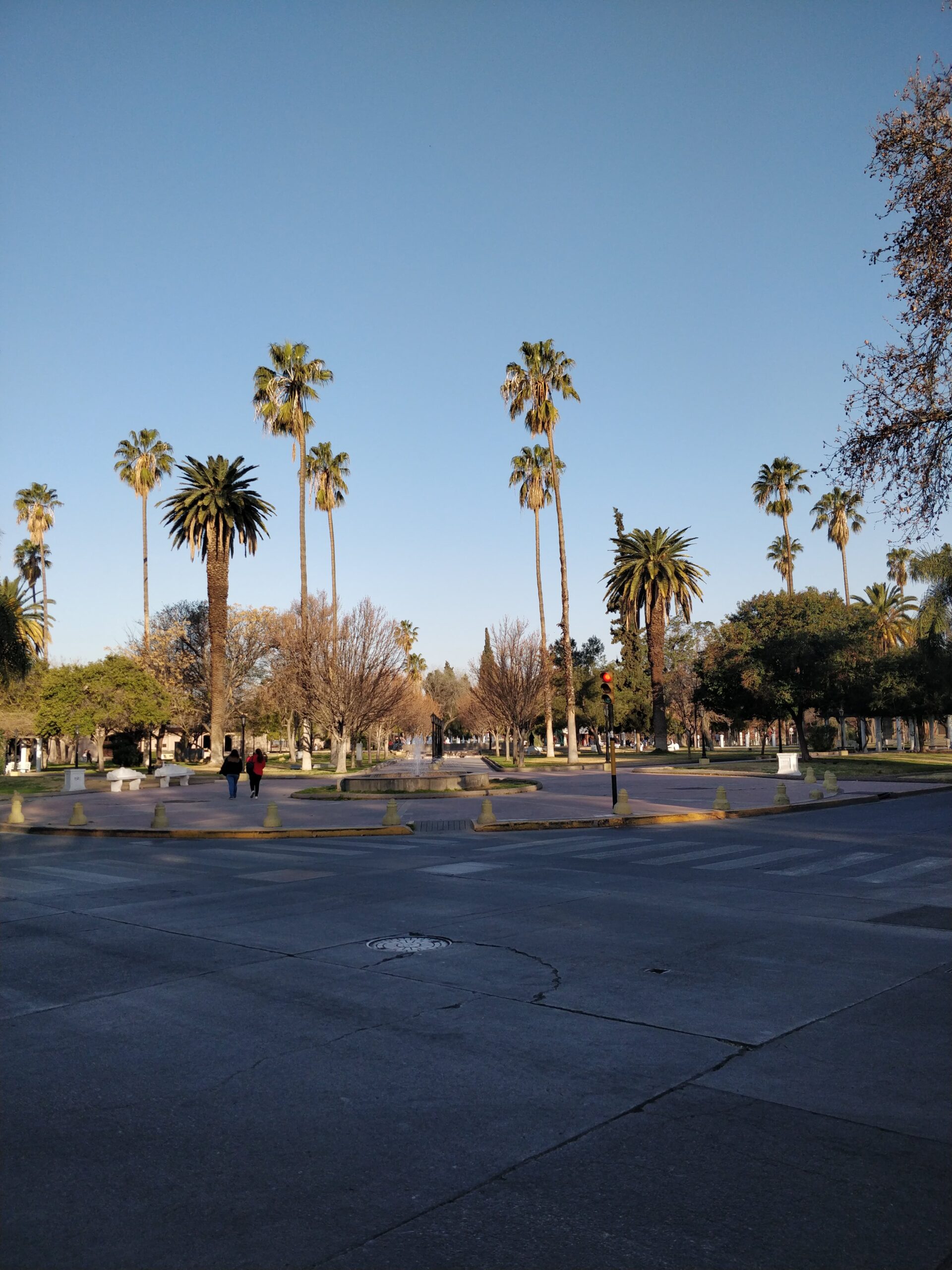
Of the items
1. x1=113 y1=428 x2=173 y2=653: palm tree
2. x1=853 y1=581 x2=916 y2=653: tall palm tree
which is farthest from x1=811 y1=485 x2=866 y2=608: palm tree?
x1=113 y1=428 x2=173 y2=653: palm tree

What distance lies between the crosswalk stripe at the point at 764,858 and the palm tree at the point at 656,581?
52.8 m

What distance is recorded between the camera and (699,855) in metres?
15.6

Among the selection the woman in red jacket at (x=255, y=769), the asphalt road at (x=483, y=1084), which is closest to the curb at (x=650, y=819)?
the asphalt road at (x=483, y=1084)

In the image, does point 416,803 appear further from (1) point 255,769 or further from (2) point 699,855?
(2) point 699,855

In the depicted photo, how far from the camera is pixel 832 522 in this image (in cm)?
7781

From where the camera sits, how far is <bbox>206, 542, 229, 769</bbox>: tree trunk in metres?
53.5

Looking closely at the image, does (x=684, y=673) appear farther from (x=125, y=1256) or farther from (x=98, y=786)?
(x=125, y=1256)

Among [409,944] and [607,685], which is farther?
[607,685]

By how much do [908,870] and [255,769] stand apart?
2150 cm

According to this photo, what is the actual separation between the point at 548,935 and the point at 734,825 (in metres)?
12.4

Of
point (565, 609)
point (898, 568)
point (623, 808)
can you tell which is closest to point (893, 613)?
point (898, 568)

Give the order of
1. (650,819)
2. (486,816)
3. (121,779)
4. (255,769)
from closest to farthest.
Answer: (486,816), (650,819), (255,769), (121,779)

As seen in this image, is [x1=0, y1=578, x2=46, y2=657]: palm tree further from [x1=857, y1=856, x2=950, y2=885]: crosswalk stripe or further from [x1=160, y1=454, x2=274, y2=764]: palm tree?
[x1=857, y1=856, x2=950, y2=885]: crosswalk stripe

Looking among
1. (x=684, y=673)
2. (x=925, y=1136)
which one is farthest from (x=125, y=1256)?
(x=684, y=673)
